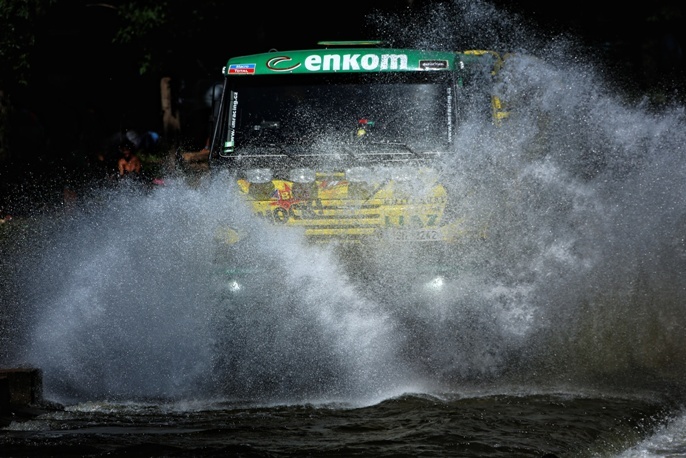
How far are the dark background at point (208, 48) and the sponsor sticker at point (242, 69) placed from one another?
526 cm

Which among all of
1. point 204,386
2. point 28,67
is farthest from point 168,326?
point 28,67

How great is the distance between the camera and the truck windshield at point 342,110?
9.44m

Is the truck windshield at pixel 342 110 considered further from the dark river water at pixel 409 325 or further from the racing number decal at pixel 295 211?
the racing number decal at pixel 295 211

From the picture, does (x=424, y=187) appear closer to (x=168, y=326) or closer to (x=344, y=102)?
(x=344, y=102)

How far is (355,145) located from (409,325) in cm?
167

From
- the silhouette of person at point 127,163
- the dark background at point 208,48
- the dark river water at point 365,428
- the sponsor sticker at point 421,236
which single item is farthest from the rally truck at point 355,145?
the silhouette of person at point 127,163

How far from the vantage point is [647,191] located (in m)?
10.4

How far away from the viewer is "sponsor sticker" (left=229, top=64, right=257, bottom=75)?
9727 mm

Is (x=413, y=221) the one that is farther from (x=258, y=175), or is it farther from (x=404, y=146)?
(x=258, y=175)

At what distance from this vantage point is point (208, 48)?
18.8 metres

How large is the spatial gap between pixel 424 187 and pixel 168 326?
247cm

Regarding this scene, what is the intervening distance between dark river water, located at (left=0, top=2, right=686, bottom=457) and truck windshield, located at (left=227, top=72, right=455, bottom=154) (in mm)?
358

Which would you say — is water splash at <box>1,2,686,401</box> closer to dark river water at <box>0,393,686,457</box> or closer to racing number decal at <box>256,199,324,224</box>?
racing number decal at <box>256,199,324,224</box>

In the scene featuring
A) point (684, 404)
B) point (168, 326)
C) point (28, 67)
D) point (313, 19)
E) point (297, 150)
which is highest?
point (313, 19)
